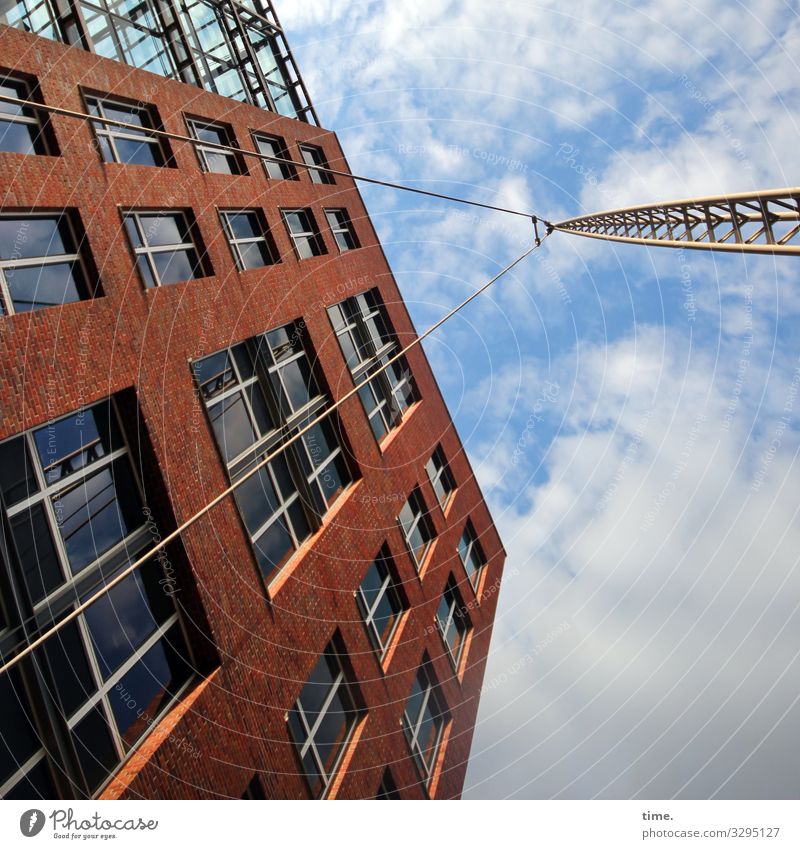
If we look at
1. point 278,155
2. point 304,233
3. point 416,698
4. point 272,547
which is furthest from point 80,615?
point 278,155

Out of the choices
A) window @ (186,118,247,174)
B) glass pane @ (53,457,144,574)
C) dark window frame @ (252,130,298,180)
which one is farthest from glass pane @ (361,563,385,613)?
dark window frame @ (252,130,298,180)

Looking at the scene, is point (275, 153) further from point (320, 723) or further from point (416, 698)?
point (416, 698)

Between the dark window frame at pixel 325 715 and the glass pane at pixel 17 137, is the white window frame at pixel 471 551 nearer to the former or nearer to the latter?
the dark window frame at pixel 325 715

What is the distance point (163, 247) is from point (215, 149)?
20.9 feet

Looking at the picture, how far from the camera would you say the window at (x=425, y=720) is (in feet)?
58.4

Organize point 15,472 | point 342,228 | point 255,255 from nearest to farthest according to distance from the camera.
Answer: point 15,472
point 255,255
point 342,228

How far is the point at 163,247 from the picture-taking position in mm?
13352

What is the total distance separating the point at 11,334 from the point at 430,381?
21373mm

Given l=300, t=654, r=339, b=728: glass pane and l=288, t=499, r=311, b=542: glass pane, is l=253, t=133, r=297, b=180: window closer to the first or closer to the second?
l=288, t=499, r=311, b=542: glass pane

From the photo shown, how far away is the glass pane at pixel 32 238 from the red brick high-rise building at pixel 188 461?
42 millimetres

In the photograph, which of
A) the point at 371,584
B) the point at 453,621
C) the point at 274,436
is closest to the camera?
the point at 274,436

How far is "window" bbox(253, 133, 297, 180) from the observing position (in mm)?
20969

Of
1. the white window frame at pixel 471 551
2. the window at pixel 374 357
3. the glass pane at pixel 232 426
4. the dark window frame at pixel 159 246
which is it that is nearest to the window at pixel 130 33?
the dark window frame at pixel 159 246
